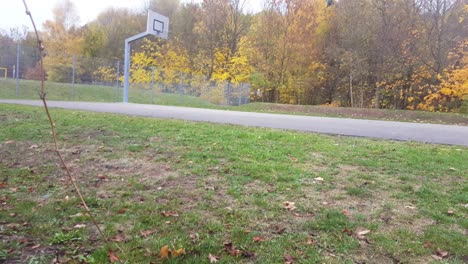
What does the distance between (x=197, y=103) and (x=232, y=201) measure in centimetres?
1896

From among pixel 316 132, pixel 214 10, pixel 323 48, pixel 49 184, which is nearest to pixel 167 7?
pixel 214 10

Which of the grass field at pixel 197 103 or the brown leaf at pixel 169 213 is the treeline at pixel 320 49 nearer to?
the grass field at pixel 197 103

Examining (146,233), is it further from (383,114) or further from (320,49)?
(320,49)

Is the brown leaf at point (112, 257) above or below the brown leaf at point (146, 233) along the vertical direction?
below

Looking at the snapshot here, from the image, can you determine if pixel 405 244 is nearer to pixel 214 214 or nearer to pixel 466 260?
pixel 466 260

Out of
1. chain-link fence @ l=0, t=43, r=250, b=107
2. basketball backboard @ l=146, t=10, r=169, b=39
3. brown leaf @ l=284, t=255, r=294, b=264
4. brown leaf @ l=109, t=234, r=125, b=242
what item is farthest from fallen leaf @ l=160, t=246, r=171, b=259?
basketball backboard @ l=146, t=10, r=169, b=39

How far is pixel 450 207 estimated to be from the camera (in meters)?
3.61

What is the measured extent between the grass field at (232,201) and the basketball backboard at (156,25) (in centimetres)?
1439

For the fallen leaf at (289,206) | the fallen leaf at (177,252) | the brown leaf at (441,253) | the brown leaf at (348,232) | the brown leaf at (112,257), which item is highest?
the fallen leaf at (289,206)

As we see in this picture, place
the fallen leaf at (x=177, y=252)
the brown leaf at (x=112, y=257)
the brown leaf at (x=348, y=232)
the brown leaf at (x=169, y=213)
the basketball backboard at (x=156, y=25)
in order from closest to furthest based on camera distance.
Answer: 1. the brown leaf at (x=112, y=257)
2. the fallen leaf at (x=177, y=252)
3. the brown leaf at (x=348, y=232)
4. the brown leaf at (x=169, y=213)
5. the basketball backboard at (x=156, y=25)

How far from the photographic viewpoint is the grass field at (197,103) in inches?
622

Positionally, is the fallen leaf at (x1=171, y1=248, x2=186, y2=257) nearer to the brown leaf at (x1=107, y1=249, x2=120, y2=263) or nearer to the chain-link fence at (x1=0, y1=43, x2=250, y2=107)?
the brown leaf at (x1=107, y1=249, x2=120, y2=263)

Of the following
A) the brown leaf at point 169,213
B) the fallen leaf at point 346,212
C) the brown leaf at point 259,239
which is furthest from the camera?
the fallen leaf at point 346,212

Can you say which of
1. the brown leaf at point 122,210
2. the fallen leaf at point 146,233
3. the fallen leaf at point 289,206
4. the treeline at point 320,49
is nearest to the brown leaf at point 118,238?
the fallen leaf at point 146,233
